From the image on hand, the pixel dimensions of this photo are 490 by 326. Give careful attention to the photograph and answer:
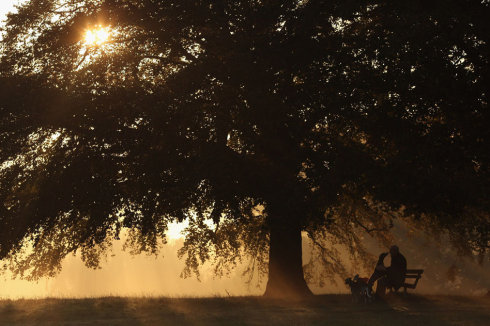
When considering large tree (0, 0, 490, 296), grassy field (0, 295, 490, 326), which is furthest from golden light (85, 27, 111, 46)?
grassy field (0, 295, 490, 326)

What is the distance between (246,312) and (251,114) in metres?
4.89

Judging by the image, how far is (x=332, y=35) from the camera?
17406 mm

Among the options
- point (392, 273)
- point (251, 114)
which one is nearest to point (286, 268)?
point (392, 273)

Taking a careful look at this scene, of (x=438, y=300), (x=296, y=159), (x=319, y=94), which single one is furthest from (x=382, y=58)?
(x=438, y=300)

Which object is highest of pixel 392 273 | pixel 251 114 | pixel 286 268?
pixel 251 114

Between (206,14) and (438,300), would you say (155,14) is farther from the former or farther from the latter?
(438,300)

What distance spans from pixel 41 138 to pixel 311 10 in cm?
876

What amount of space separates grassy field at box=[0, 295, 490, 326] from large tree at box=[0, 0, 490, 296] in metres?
2.15

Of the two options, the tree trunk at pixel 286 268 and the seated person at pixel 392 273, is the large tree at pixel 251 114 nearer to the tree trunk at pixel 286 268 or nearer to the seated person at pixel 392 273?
the seated person at pixel 392 273

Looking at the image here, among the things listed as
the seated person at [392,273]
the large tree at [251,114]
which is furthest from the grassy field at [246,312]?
the large tree at [251,114]

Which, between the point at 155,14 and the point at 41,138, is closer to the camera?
the point at 155,14

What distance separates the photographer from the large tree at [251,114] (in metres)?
15.9

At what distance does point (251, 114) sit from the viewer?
1688 centimetres

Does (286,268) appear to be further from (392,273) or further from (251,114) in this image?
(251,114)
